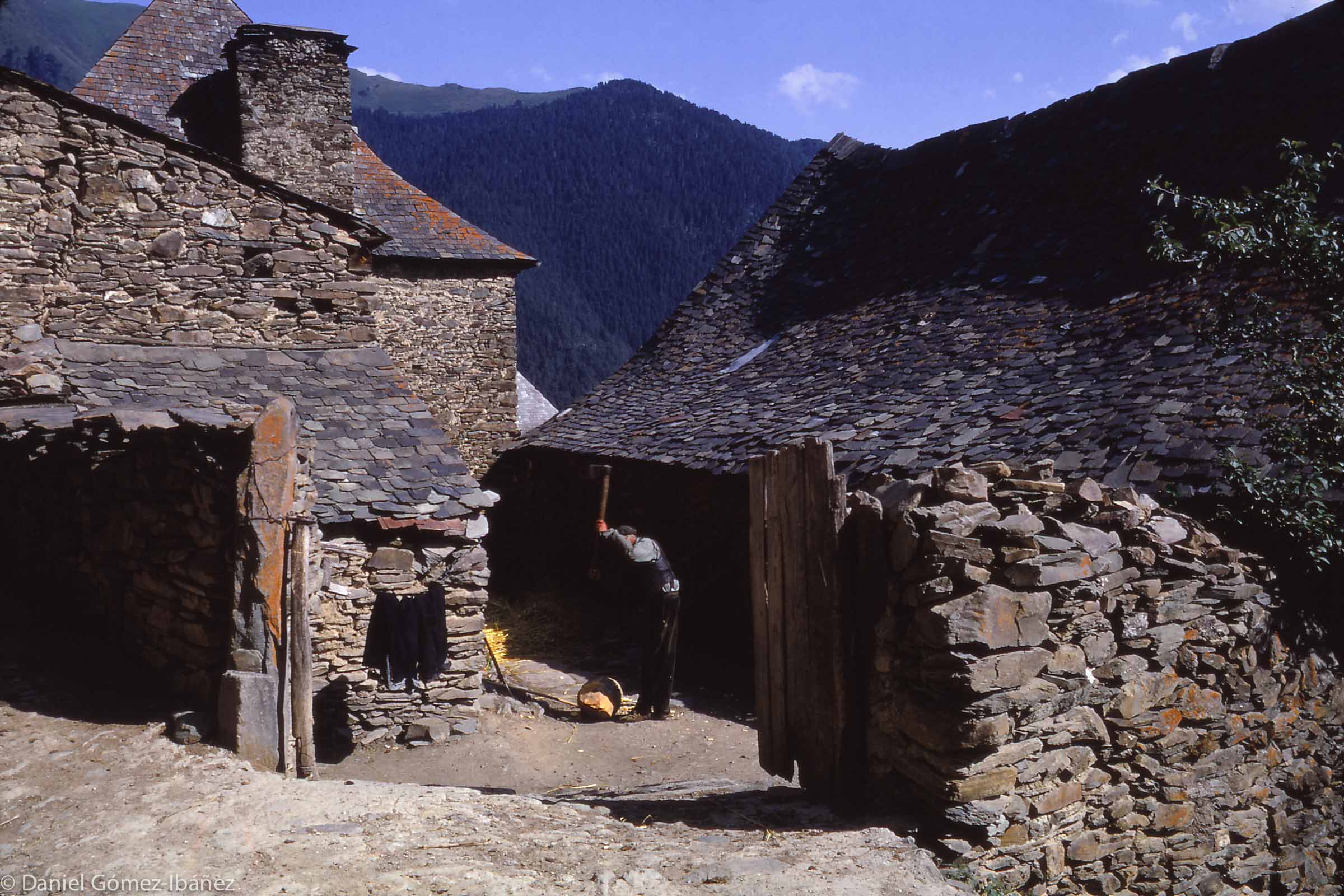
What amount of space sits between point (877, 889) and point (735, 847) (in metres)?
0.66

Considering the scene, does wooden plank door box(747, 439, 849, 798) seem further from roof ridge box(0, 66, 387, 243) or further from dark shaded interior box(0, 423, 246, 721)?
roof ridge box(0, 66, 387, 243)

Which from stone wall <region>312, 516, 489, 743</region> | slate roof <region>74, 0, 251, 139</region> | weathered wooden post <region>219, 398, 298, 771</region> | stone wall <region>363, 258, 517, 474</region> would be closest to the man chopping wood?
stone wall <region>312, 516, 489, 743</region>

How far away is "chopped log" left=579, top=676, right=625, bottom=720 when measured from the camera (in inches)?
370

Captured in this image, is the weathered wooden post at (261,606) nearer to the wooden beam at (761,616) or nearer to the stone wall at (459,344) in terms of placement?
the wooden beam at (761,616)

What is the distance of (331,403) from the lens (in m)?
9.69

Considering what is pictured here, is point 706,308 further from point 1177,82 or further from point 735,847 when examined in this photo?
point 735,847

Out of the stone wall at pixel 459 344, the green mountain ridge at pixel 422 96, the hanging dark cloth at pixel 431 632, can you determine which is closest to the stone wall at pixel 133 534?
the hanging dark cloth at pixel 431 632

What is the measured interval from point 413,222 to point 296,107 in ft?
9.37

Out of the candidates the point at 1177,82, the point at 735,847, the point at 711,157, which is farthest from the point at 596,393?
the point at 711,157

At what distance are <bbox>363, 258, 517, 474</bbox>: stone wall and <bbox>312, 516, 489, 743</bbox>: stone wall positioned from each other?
8.99 m

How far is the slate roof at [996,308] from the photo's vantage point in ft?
26.1

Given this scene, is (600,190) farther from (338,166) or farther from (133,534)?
(133,534)

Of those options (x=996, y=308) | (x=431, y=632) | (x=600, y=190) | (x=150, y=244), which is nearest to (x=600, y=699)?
(x=431, y=632)

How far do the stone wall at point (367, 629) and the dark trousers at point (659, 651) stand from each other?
1.61 meters
